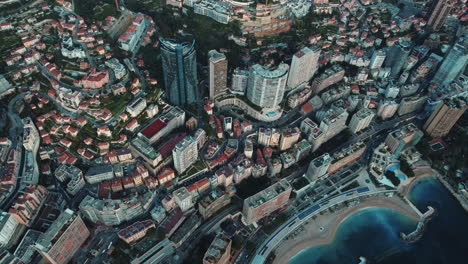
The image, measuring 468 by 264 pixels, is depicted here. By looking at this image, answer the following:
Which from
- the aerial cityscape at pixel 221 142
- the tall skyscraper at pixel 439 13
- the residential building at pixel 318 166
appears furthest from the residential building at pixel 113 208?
the tall skyscraper at pixel 439 13

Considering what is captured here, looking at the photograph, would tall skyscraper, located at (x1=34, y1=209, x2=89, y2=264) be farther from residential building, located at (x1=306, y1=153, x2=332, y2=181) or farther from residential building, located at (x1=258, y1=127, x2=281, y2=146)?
residential building, located at (x1=306, y1=153, x2=332, y2=181)

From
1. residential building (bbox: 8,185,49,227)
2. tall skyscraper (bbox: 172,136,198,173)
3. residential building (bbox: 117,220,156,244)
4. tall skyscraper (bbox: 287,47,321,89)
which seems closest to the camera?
residential building (bbox: 8,185,49,227)

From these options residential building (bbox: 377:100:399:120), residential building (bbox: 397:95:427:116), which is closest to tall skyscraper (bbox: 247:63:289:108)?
residential building (bbox: 377:100:399:120)

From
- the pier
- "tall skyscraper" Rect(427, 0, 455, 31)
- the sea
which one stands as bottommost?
the sea

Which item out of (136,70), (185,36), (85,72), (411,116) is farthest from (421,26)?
(85,72)

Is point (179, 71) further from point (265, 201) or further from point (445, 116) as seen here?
point (445, 116)

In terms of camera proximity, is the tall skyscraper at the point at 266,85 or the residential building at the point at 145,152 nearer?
the residential building at the point at 145,152

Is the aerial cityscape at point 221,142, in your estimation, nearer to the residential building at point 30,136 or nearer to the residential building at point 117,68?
the residential building at point 30,136
